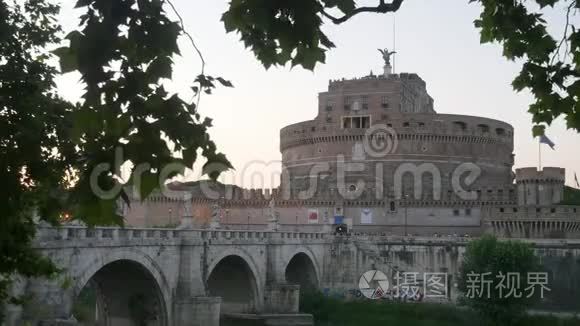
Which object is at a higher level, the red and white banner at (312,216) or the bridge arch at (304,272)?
the red and white banner at (312,216)

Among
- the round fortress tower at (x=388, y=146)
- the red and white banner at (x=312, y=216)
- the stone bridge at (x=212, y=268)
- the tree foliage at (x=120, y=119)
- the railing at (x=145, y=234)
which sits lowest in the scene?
the stone bridge at (x=212, y=268)

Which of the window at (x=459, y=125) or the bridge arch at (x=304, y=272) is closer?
the bridge arch at (x=304, y=272)

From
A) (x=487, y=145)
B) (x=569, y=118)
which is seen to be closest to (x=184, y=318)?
(x=569, y=118)

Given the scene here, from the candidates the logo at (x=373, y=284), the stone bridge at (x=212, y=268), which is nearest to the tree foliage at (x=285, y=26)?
the stone bridge at (x=212, y=268)

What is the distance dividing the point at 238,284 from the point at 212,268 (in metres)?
5.01

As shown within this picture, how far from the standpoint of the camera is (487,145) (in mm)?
44438

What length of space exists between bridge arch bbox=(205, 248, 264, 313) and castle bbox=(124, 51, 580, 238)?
33.2ft

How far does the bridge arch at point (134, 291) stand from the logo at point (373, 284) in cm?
1352

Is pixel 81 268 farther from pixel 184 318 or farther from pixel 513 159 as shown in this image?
pixel 513 159

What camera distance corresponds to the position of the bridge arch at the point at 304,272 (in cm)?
3206

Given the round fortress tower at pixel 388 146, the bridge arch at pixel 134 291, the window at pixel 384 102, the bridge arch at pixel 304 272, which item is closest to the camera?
the bridge arch at pixel 134 291

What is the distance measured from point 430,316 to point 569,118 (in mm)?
24143

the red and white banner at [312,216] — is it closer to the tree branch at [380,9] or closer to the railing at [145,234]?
the railing at [145,234]

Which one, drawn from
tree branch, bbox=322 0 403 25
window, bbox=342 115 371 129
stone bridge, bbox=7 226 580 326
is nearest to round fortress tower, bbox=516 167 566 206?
stone bridge, bbox=7 226 580 326
